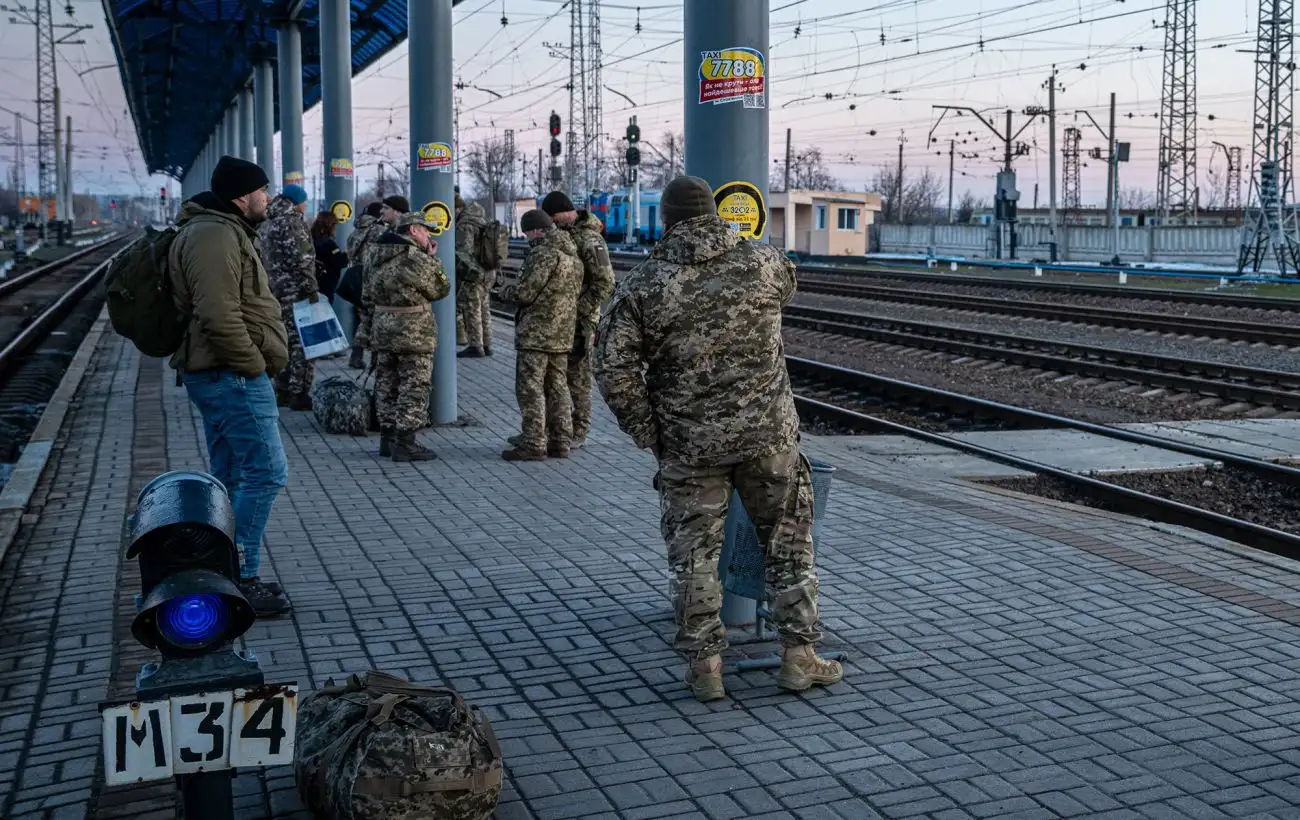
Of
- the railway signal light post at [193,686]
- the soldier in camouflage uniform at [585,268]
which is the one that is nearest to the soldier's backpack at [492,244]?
the soldier in camouflage uniform at [585,268]

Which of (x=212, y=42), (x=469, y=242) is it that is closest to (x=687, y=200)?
(x=469, y=242)

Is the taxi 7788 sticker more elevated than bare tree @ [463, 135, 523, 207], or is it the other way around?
bare tree @ [463, 135, 523, 207]

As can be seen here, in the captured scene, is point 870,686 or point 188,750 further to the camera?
point 870,686

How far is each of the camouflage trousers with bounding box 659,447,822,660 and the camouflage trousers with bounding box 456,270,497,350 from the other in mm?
12525

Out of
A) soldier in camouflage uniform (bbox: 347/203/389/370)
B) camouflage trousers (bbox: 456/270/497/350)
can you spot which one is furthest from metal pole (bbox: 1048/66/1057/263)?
soldier in camouflage uniform (bbox: 347/203/389/370)

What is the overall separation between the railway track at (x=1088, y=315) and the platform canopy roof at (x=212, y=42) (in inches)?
452

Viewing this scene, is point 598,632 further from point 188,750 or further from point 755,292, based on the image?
point 188,750

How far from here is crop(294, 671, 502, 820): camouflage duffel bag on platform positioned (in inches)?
161

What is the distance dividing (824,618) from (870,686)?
97 cm

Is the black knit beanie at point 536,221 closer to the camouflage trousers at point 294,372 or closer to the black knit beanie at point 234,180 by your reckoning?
the camouflage trousers at point 294,372

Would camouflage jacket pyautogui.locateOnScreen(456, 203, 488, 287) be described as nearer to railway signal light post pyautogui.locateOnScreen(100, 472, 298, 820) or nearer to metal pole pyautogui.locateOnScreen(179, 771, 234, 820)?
railway signal light post pyautogui.locateOnScreen(100, 472, 298, 820)

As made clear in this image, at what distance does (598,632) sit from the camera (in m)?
6.31

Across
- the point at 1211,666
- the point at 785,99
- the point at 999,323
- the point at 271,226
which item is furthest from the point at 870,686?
the point at 785,99

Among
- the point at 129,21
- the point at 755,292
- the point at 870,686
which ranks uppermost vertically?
the point at 129,21
